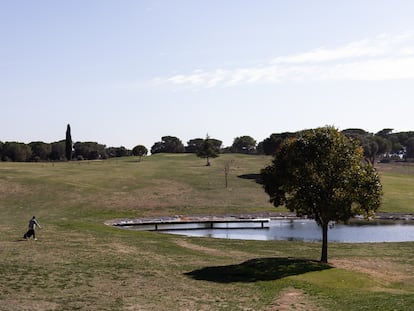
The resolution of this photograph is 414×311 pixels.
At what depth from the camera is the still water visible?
65.2 metres

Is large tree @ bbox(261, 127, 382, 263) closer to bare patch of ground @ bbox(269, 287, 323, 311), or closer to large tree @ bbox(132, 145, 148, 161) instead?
bare patch of ground @ bbox(269, 287, 323, 311)

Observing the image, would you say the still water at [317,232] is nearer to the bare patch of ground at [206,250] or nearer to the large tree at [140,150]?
the bare patch of ground at [206,250]

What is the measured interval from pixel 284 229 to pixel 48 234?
35.6m

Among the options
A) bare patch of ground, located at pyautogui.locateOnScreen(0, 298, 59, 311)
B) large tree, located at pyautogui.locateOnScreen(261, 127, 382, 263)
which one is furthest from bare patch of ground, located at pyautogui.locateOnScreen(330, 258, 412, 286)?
bare patch of ground, located at pyautogui.locateOnScreen(0, 298, 59, 311)

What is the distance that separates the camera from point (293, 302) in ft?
93.6

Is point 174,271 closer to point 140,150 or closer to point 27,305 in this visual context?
point 27,305

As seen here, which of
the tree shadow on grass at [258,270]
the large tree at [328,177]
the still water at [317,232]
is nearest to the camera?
the tree shadow on grass at [258,270]

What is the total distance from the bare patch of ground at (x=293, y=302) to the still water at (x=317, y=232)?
3235 cm

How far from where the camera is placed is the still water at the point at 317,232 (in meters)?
65.2

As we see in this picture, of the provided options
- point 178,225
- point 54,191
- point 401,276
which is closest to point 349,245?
point 401,276

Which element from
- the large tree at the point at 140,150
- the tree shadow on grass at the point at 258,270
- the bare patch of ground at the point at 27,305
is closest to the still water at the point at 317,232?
the tree shadow on grass at the point at 258,270

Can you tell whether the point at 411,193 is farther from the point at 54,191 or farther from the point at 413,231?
the point at 54,191

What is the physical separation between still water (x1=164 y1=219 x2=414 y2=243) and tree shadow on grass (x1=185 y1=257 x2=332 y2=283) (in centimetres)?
2322

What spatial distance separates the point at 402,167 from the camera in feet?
589
